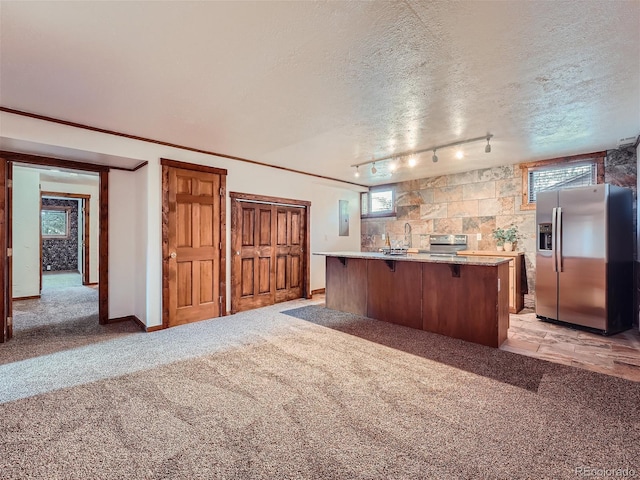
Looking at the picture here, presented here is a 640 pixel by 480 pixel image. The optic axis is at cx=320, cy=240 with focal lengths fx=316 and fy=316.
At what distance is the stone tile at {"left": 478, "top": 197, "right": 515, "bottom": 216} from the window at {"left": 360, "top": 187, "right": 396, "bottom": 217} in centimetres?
181

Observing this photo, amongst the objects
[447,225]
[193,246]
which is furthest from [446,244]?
[193,246]

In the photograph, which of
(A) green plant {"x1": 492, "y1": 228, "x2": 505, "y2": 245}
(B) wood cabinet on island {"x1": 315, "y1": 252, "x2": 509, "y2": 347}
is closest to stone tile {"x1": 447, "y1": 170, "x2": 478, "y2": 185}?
(A) green plant {"x1": 492, "y1": 228, "x2": 505, "y2": 245}

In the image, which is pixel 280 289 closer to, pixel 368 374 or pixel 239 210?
pixel 239 210

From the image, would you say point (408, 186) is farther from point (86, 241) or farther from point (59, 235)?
point (59, 235)

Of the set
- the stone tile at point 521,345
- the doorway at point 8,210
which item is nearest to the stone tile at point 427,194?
the stone tile at point 521,345

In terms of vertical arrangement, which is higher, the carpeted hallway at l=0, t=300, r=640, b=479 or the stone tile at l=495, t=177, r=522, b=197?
the stone tile at l=495, t=177, r=522, b=197

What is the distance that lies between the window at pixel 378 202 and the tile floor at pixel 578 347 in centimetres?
346

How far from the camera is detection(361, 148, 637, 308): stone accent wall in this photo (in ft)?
16.9

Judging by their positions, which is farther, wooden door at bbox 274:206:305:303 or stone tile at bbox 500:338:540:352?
wooden door at bbox 274:206:305:303

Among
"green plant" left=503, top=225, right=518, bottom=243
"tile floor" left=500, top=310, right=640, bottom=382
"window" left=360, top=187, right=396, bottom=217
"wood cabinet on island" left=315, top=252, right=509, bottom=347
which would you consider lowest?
"tile floor" left=500, top=310, right=640, bottom=382

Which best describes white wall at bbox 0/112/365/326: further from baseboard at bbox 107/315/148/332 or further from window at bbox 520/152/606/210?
window at bbox 520/152/606/210

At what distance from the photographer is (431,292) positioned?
4020 mm

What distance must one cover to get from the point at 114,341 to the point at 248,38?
3.58m

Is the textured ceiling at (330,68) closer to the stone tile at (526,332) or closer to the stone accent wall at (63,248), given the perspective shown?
the stone tile at (526,332)
